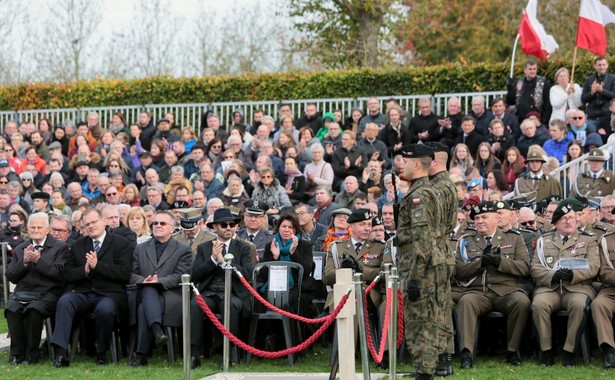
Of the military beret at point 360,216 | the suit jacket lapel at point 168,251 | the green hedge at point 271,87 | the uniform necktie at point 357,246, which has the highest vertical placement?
the green hedge at point 271,87

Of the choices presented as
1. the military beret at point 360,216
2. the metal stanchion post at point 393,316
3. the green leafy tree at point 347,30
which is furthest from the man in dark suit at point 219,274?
the green leafy tree at point 347,30

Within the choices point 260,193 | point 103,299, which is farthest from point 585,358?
point 260,193

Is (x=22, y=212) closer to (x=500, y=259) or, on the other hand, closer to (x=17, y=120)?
(x=500, y=259)

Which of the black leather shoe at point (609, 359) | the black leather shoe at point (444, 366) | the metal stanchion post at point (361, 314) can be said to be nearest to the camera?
the metal stanchion post at point (361, 314)

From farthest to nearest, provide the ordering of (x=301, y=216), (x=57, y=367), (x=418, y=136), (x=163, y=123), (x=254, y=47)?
(x=254, y=47) → (x=163, y=123) → (x=418, y=136) → (x=301, y=216) → (x=57, y=367)

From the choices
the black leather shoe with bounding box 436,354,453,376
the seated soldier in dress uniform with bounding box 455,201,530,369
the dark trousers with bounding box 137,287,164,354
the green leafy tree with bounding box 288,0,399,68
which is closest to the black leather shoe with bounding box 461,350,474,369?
the seated soldier in dress uniform with bounding box 455,201,530,369

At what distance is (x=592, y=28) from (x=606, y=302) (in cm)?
931

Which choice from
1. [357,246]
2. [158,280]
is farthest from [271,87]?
[357,246]

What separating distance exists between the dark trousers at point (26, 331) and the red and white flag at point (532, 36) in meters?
11.9

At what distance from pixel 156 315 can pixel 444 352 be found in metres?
3.55

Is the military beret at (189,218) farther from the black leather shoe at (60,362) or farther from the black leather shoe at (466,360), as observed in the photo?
the black leather shoe at (466,360)

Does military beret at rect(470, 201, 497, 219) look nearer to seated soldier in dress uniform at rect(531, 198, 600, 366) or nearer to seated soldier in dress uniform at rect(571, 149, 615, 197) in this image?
seated soldier in dress uniform at rect(531, 198, 600, 366)

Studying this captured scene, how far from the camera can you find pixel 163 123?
23109 mm

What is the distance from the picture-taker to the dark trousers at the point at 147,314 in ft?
41.5
